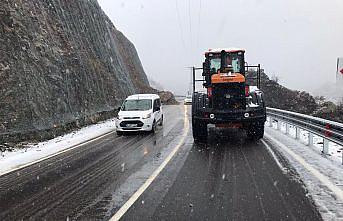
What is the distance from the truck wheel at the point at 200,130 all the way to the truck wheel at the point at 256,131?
1.73 meters

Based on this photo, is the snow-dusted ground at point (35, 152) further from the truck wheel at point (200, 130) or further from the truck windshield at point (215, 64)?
the truck windshield at point (215, 64)

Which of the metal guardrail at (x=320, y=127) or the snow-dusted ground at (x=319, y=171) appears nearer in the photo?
the snow-dusted ground at (x=319, y=171)

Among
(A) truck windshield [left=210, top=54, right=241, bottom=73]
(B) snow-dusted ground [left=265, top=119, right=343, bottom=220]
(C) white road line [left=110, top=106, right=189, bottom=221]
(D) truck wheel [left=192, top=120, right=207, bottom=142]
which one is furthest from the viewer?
(A) truck windshield [left=210, top=54, right=241, bottom=73]

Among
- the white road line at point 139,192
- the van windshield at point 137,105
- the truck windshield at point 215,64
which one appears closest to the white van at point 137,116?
the van windshield at point 137,105

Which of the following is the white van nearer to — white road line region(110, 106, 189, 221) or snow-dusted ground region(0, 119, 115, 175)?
snow-dusted ground region(0, 119, 115, 175)

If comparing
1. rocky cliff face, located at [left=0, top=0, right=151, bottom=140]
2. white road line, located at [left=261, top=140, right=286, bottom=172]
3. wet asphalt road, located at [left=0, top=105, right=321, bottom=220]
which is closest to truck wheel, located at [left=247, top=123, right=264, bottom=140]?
white road line, located at [left=261, top=140, right=286, bottom=172]

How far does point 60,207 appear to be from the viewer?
5.75 metres

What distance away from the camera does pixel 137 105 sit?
17906 millimetres

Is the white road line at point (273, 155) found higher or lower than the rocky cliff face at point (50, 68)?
lower

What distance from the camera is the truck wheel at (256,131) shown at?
42.1 ft

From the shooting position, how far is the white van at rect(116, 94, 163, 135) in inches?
642

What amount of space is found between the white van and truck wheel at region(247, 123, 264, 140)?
5.38m

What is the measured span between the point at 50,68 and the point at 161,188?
51.7 feet

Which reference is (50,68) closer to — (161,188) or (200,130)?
(200,130)
